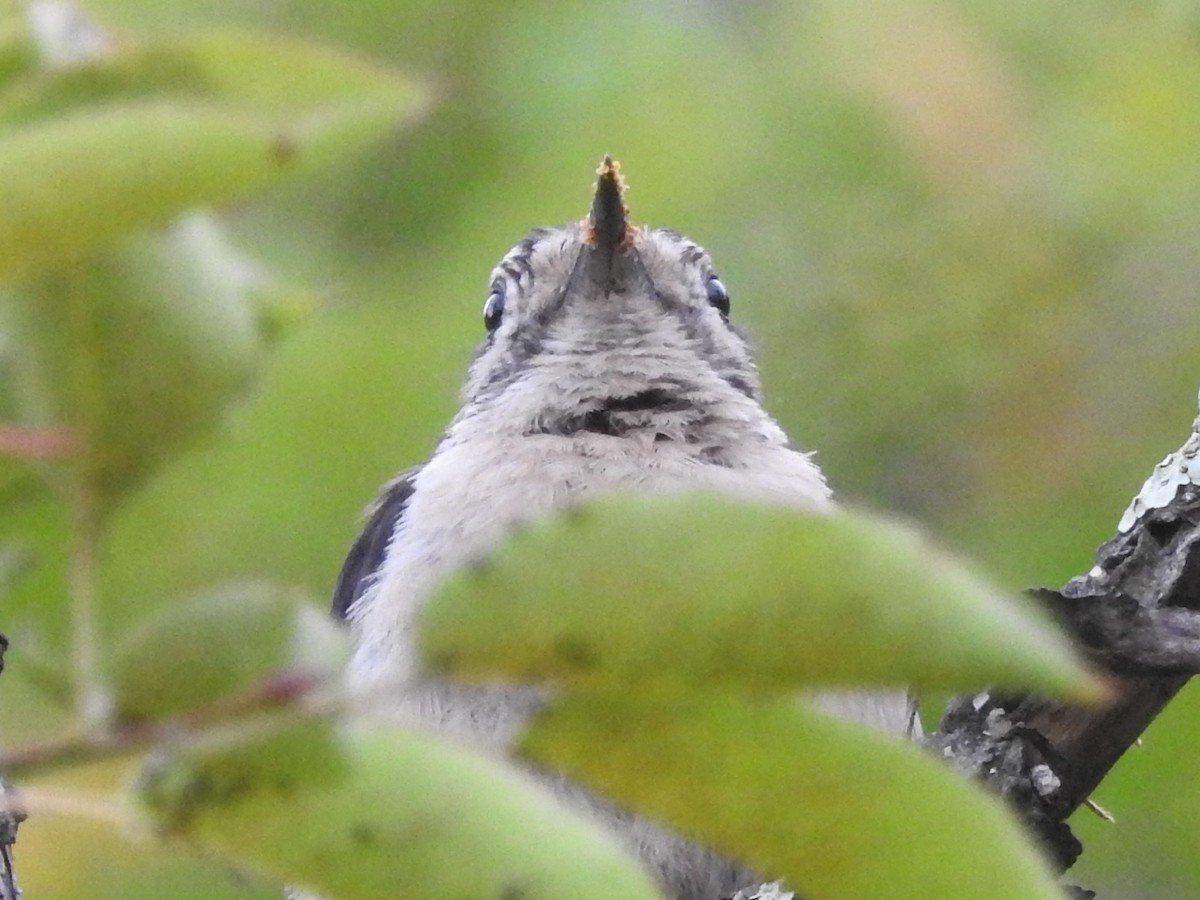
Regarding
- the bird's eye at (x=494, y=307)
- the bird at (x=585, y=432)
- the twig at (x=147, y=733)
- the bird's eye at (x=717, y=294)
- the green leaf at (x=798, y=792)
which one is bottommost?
the green leaf at (x=798, y=792)

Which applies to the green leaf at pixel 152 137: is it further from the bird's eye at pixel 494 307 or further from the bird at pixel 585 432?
the bird's eye at pixel 494 307

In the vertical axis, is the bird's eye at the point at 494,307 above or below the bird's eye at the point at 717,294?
above

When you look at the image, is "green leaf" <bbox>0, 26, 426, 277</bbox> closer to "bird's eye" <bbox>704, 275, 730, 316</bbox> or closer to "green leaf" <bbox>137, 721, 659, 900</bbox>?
"green leaf" <bbox>137, 721, 659, 900</bbox>

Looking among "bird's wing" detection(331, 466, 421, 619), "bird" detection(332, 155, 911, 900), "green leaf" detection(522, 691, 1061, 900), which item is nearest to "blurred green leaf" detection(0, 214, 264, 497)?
"green leaf" detection(522, 691, 1061, 900)

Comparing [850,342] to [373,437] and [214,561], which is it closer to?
[373,437]

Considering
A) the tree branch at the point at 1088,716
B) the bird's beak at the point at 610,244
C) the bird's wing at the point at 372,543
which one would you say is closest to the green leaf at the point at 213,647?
the tree branch at the point at 1088,716

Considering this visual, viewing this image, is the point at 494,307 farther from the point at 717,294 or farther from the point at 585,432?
the point at 585,432

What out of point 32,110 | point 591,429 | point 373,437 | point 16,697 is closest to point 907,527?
point 32,110
